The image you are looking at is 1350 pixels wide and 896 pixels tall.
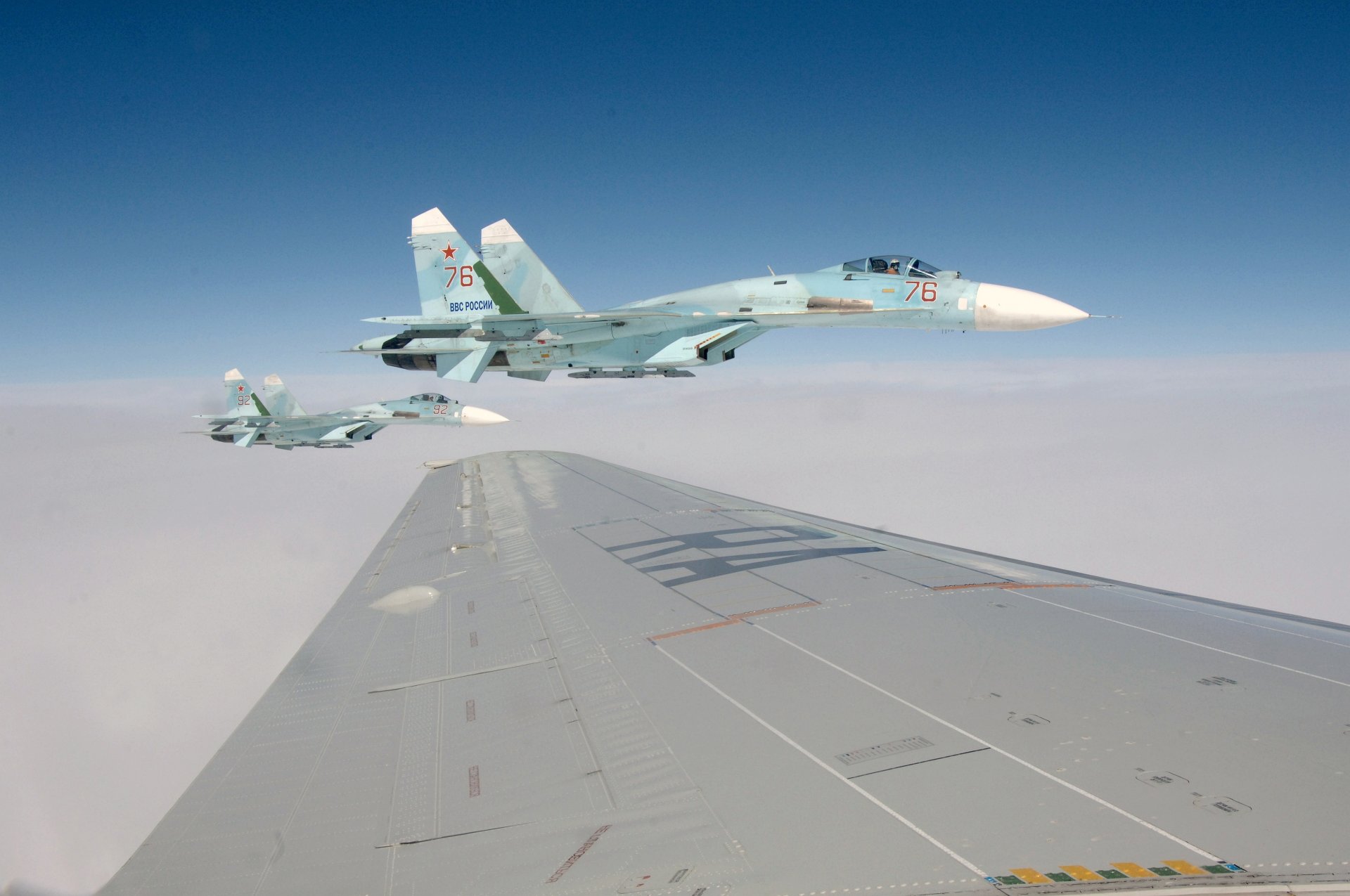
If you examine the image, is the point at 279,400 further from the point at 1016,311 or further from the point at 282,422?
the point at 1016,311

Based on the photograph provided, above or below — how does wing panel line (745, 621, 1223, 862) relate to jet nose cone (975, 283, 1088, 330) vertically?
below

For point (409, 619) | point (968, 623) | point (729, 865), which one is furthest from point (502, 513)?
point (729, 865)

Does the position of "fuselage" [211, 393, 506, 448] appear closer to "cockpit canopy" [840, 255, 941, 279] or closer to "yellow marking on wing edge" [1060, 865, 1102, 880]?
"cockpit canopy" [840, 255, 941, 279]

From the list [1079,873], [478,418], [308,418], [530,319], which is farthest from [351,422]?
[1079,873]

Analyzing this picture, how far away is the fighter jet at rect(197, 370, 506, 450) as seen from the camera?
29016 millimetres

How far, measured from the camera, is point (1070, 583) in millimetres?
10047

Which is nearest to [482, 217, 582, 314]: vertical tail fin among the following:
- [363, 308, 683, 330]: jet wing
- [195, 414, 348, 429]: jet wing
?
[363, 308, 683, 330]: jet wing

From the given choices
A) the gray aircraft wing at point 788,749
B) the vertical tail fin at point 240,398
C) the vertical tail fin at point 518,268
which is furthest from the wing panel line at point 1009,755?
the vertical tail fin at point 240,398

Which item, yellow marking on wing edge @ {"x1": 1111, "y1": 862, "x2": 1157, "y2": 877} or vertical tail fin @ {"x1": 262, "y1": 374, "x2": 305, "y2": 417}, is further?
vertical tail fin @ {"x1": 262, "y1": 374, "x2": 305, "y2": 417}

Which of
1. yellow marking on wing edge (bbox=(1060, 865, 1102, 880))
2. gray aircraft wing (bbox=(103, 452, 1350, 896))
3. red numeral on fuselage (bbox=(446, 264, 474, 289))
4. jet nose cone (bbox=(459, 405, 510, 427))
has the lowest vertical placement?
gray aircraft wing (bbox=(103, 452, 1350, 896))

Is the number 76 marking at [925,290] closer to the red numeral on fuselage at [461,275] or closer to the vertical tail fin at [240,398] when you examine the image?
the red numeral on fuselage at [461,275]

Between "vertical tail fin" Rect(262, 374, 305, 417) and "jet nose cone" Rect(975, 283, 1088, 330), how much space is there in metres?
31.2

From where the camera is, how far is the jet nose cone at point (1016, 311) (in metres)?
8.98

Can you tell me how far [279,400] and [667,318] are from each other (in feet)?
95.2
